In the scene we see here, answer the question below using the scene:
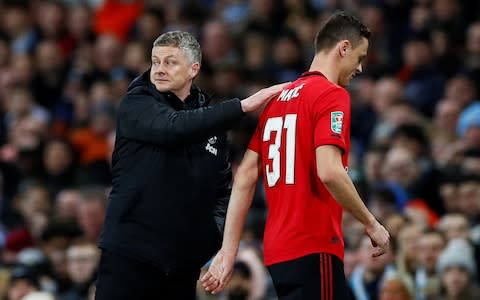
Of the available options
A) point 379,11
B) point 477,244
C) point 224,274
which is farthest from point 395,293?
point 379,11

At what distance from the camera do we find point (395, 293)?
8.50 meters

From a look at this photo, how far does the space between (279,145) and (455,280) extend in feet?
9.77

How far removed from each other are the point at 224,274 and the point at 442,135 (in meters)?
5.20

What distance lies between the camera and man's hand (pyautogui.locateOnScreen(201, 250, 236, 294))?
6.34 meters

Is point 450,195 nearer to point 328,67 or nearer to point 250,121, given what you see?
point 250,121

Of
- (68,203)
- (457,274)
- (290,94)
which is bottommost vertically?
(457,274)

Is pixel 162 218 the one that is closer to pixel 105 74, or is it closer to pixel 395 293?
pixel 395 293

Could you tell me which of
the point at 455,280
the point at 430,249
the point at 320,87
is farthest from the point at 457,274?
the point at 320,87

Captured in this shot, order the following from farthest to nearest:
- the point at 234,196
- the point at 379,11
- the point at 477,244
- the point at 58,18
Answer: the point at 58,18
the point at 379,11
the point at 477,244
the point at 234,196

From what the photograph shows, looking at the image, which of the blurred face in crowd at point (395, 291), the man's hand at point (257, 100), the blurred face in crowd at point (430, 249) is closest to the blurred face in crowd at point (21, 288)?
the blurred face in crowd at point (395, 291)

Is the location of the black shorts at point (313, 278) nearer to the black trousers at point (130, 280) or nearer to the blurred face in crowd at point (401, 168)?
the black trousers at point (130, 280)

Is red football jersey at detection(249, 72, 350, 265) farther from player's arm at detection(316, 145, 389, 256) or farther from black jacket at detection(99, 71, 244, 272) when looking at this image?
black jacket at detection(99, 71, 244, 272)

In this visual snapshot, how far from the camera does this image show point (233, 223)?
6387 mm

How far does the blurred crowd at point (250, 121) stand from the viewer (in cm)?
930
